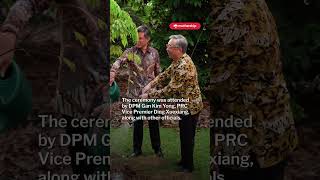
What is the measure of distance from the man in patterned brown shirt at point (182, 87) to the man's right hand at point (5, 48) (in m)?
1.05

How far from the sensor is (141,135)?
3.58 meters

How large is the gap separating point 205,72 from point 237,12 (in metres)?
1.53

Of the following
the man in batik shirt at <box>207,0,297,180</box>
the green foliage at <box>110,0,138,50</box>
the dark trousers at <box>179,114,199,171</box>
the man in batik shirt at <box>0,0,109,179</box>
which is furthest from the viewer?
the dark trousers at <box>179,114,199,171</box>

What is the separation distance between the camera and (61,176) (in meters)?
3.56

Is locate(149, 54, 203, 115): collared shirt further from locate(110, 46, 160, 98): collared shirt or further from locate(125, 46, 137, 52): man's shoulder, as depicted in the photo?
locate(125, 46, 137, 52): man's shoulder

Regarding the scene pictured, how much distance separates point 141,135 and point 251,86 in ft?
5.76

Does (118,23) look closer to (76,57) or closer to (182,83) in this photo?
(76,57)

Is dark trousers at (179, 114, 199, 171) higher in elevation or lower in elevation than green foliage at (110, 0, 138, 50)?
lower

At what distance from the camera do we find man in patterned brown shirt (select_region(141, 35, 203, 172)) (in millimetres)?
3355

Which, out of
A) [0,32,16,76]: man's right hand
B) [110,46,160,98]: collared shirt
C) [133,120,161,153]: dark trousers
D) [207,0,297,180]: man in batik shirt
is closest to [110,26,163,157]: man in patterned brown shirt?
[110,46,160,98]: collared shirt

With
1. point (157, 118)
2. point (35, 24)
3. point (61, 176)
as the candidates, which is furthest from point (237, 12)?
point (61, 176)

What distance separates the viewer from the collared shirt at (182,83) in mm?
3350

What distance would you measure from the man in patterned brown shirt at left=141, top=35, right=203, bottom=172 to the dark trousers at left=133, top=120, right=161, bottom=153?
21cm

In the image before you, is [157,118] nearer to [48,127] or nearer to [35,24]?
[48,127]
